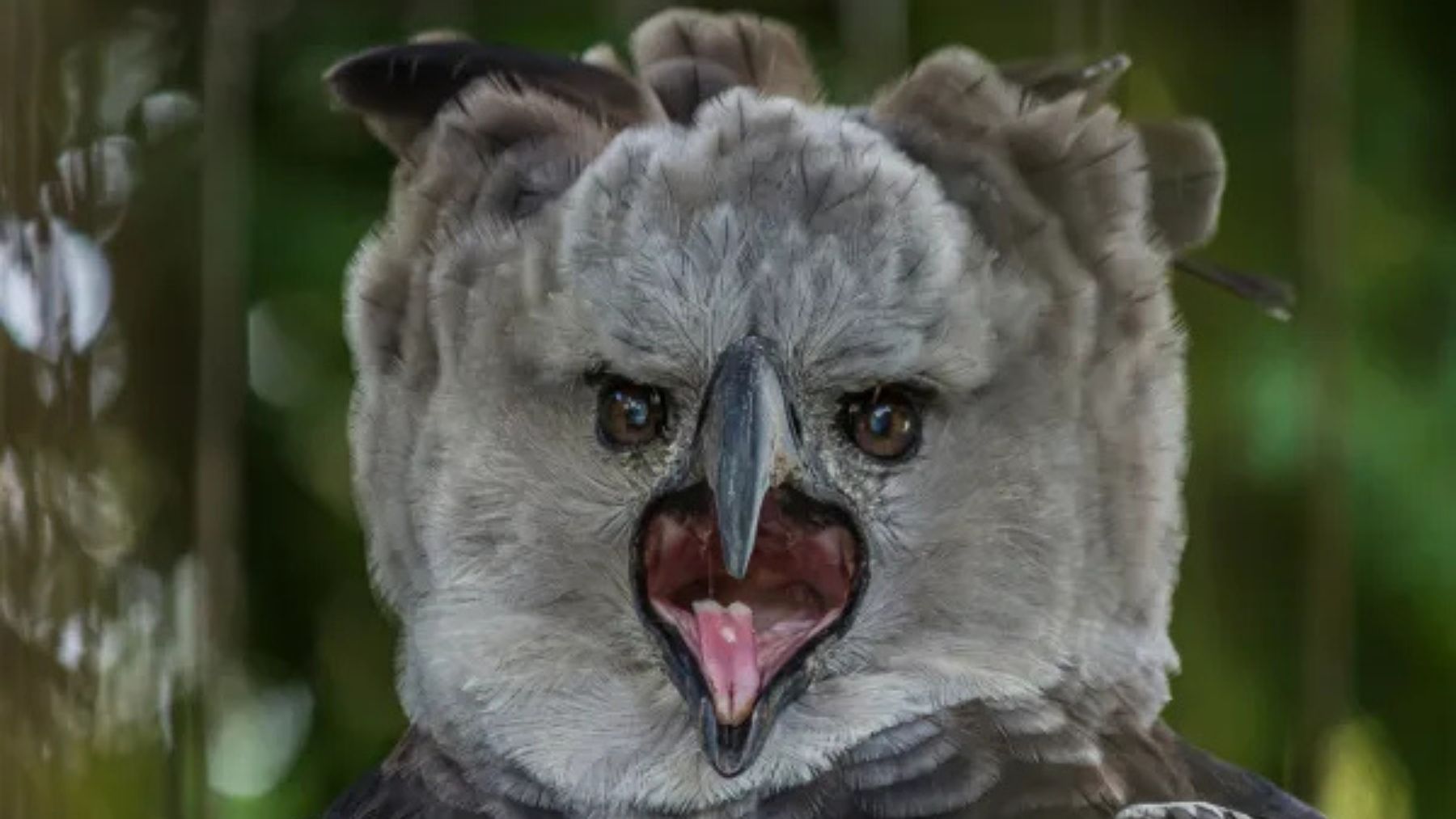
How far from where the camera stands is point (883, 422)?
1.10 m

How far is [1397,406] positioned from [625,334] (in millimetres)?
897

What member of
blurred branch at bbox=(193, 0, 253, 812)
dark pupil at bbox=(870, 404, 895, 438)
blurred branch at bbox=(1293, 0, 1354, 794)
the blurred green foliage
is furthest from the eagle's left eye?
blurred branch at bbox=(1293, 0, 1354, 794)

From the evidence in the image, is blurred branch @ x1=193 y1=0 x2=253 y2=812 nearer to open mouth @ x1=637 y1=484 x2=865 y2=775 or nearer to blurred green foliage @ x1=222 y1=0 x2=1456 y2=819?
blurred green foliage @ x1=222 y1=0 x2=1456 y2=819

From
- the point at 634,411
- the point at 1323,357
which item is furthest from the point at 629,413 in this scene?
the point at 1323,357

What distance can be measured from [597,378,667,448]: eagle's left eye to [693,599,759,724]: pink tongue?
0.12 m

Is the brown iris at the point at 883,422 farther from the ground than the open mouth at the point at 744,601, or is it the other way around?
the brown iris at the point at 883,422

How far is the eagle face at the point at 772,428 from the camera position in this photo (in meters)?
1.06

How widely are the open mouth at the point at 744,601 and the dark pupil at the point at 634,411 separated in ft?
0.16

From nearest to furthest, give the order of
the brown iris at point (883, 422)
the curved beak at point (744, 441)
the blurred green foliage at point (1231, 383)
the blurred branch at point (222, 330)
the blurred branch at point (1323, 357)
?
the curved beak at point (744, 441) → the brown iris at point (883, 422) → the blurred branch at point (222, 330) → the blurred branch at point (1323, 357) → the blurred green foliage at point (1231, 383)

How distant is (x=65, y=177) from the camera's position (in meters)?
1.05

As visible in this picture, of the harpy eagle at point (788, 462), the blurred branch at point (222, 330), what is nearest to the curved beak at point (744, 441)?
the harpy eagle at point (788, 462)

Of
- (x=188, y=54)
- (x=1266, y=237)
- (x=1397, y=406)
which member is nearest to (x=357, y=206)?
(x=188, y=54)

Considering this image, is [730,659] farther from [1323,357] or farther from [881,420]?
[1323,357]

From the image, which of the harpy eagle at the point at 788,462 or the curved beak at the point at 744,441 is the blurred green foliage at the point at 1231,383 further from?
the curved beak at the point at 744,441
